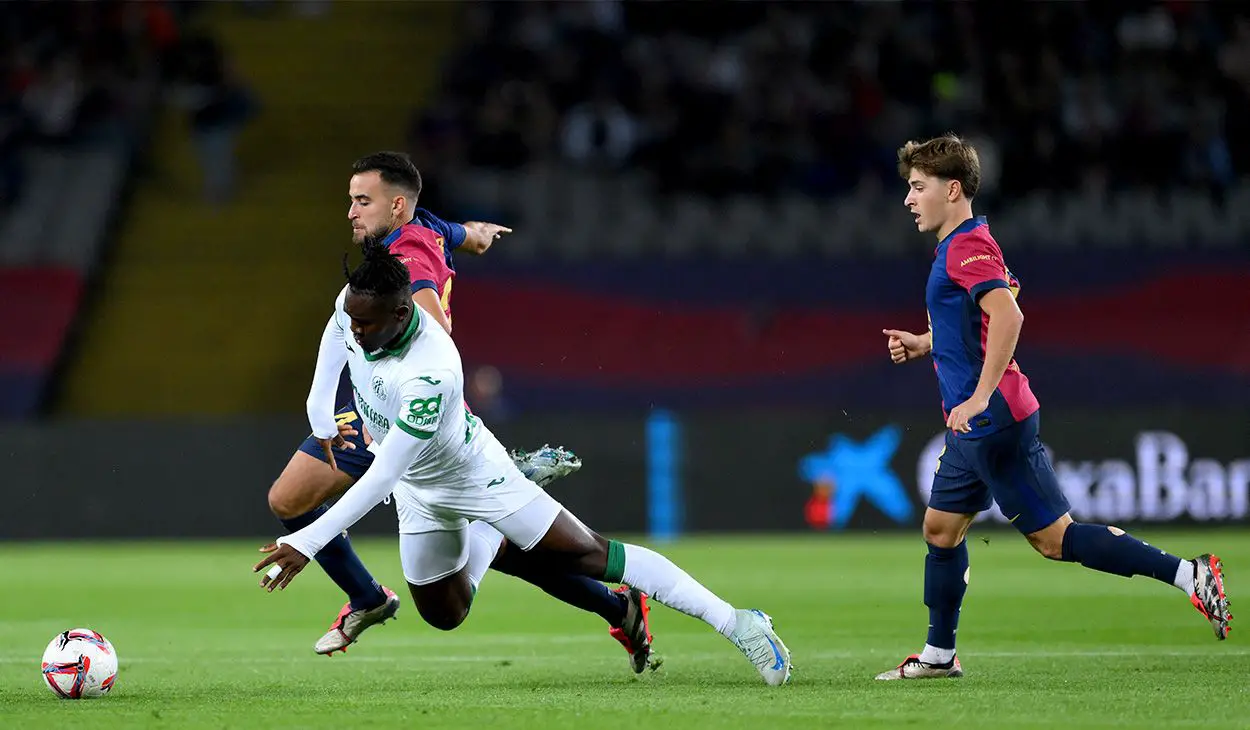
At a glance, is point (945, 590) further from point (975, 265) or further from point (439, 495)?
point (439, 495)

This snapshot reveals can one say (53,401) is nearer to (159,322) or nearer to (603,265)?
(159,322)

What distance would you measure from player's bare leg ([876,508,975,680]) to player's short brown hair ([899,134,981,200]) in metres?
1.36

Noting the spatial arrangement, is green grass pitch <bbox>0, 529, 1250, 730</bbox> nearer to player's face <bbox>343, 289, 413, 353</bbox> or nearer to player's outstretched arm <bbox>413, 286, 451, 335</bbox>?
player's face <bbox>343, 289, 413, 353</bbox>

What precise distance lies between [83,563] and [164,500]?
2.05 meters

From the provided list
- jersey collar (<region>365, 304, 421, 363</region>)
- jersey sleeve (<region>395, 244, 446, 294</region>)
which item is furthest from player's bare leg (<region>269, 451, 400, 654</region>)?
jersey collar (<region>365, 304, 421, 363</region>)

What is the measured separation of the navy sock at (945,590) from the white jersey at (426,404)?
188 cm

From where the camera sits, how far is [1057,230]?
20172mm

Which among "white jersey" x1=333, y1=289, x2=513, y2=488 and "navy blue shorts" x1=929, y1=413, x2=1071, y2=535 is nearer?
"white jersey" x1=333, y1=289, x2=513, y2=488

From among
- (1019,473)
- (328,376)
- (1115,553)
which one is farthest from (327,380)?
(1115,553)

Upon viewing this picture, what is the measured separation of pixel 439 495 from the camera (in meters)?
7.39

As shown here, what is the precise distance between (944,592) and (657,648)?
207cm

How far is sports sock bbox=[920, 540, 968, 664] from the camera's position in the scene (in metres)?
7.77

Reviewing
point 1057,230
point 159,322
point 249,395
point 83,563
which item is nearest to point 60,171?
point 159,322

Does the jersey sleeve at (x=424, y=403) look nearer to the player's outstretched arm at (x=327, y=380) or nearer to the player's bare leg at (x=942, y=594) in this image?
the player's outstretched arm at (x=327, y=380)
